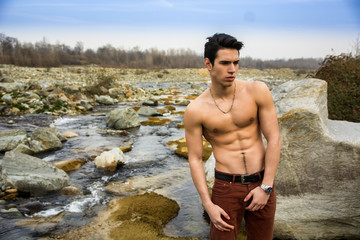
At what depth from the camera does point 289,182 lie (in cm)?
436

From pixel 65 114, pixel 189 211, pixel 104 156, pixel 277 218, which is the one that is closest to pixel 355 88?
→ pixel 277 218

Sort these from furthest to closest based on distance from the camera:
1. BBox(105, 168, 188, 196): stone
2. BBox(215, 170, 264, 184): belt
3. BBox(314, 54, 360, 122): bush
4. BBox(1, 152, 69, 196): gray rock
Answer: BBox(314, 54, 360, 122): bush < BBox(105, 168, 188, 196): stone < BBox(1, 152, 69, 196): gray rock < BBox(215, 170, 264, 184): belt

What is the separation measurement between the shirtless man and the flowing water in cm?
245

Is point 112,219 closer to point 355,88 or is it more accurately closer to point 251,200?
point 251,200

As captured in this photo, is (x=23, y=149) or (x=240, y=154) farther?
(x=23, y=149)

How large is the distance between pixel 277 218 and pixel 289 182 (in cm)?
62

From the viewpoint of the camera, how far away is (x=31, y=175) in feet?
21.7

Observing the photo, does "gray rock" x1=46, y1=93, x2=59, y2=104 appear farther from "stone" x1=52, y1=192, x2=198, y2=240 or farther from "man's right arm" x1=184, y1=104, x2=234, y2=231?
"man's right arm" x1=184, y1=104, x2=234, y2=231

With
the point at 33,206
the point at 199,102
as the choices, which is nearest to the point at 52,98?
the point at 33,206

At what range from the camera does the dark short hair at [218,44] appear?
2.60 m

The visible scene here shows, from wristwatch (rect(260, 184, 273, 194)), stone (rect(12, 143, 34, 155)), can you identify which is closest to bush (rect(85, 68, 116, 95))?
stone (rect(12, 143, 34, 155))

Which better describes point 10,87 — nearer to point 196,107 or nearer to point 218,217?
point 196,107

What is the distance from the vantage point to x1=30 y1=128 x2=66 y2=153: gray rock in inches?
386

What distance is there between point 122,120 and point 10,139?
5.22m
